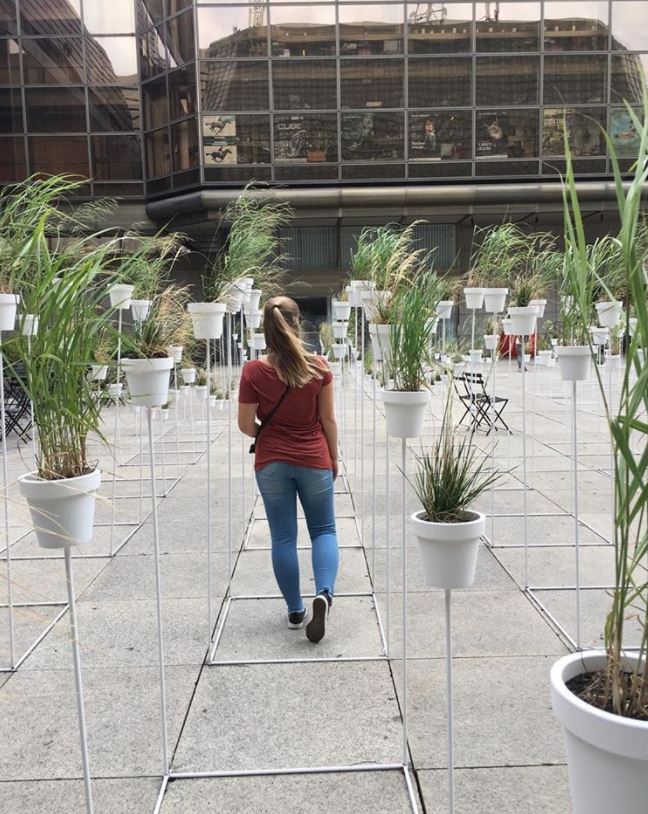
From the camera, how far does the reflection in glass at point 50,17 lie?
1830 cm

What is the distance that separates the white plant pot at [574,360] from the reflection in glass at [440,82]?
16.5 meters

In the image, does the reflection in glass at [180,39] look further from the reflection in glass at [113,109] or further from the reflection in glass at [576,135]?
the reflection in glass at [576,135]

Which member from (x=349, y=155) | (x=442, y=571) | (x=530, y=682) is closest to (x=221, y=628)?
(x=530, y=682)

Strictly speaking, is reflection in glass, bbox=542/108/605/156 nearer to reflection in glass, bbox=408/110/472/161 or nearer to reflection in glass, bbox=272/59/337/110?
reflection in glass, bbox=408/110/472/161

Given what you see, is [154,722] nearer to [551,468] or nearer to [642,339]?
[642,339]

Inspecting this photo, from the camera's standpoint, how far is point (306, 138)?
59.7 ft

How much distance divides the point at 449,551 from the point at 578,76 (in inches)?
757

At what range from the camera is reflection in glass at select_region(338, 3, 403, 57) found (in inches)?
704

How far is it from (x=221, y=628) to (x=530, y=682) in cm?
147

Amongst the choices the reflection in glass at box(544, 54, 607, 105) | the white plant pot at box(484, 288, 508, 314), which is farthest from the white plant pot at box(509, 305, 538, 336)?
the reflection in glass at box(544, 54, 607, 105)

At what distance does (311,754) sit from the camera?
2576 mm

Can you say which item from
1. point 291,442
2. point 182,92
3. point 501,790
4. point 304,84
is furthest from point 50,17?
point 501,790

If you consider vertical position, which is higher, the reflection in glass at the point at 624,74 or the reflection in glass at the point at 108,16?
the reflection in glass at the point at 108,16

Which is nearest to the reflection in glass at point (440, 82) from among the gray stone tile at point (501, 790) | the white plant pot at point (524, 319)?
the white plant pot at point (524, 319)
